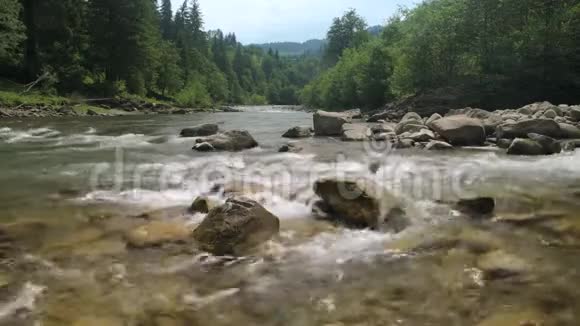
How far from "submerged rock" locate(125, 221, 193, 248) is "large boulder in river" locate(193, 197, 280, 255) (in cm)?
24

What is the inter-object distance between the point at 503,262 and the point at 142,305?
3779mm

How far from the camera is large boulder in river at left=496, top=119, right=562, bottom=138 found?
15406 millimetres

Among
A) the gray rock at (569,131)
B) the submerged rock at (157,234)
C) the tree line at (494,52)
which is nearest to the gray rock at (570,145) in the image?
the gray rock at (569,131)

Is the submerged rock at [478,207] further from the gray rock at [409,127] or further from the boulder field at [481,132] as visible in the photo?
the gray rock at [409,127]

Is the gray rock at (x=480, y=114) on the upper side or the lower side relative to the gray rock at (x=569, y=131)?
upper

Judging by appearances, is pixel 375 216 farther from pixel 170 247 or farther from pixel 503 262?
pixel 170 247

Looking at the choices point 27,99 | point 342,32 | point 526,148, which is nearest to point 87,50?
point 27,99

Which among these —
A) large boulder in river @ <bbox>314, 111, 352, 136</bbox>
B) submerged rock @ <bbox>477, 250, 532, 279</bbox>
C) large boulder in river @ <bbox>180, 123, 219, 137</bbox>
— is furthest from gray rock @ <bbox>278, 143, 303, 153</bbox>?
submerged rock @ <bbox>477, 250, 532, 279</bbox>

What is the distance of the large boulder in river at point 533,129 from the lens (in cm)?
1541

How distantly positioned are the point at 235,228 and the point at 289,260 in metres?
0.81

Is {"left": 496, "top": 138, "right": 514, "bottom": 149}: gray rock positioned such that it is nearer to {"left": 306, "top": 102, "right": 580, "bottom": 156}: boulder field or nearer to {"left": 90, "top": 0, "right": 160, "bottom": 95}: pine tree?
{"left": 306, "top": 102, "right": 580, "bottom": 156}: boulder field

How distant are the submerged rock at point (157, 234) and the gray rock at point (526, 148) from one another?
35.5 ft

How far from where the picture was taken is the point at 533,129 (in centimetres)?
1549

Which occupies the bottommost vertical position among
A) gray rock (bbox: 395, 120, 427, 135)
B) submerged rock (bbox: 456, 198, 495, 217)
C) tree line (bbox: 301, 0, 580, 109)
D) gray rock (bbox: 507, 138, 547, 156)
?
submerged rock (bbox: 456, 198, 495, 217)
